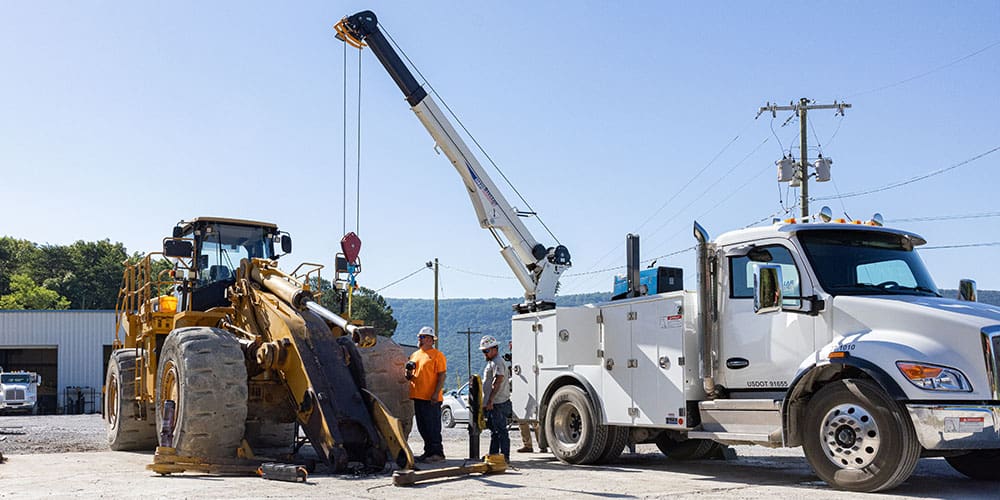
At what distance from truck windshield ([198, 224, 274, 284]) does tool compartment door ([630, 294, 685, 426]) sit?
6683 millimetres

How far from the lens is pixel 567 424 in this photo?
45.5 feet

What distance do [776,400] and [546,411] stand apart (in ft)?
13.5

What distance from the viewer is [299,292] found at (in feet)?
41.0

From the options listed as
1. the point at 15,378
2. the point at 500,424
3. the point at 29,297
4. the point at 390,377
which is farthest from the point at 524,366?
the point at 29,297

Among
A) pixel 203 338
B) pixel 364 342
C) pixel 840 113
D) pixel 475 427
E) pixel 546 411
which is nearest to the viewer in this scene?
pixel 364 342

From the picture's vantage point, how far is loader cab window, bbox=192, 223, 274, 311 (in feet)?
50.5

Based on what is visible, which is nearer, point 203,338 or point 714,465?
point 203,338

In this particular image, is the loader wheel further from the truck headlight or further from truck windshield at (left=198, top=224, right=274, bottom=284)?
the truck headlight

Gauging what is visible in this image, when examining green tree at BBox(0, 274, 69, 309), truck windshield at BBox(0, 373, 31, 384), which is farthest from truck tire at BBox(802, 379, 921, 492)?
green tree at BBox(0, 274, 69, 309)

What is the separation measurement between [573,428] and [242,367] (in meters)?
4.72

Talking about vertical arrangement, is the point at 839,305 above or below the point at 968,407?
above

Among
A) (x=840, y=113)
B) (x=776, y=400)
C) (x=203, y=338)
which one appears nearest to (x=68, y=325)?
(x=840, y=113)

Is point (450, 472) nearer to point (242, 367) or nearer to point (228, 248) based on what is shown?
point (242, 367)

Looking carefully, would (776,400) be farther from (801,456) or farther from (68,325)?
(68,325)
